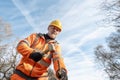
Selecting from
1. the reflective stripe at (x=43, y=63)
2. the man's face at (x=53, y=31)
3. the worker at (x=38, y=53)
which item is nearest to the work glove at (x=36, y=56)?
the worker at (x=38, y=53)

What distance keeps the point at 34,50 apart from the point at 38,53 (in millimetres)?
120

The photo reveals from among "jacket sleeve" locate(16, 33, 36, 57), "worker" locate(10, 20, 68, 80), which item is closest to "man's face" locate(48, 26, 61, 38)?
"worker" locate(10, 20, 68, 80)

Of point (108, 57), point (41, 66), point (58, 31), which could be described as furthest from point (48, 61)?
point (108, 57)

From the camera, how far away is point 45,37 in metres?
7.12

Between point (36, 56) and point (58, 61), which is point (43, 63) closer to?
point (36, 56)

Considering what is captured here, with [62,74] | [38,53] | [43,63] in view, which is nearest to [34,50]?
[38,53]

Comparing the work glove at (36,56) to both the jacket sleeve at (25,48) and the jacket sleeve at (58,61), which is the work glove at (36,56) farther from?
the jacket sleeve at (58,61)

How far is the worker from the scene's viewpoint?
6.58m

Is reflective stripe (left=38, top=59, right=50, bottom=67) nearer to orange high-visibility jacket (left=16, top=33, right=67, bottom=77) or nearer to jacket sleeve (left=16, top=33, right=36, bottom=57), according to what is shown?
orange high-visibility jacket (left=16, top=33, right=67, bottom=77)

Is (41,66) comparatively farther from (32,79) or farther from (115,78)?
(115,78)

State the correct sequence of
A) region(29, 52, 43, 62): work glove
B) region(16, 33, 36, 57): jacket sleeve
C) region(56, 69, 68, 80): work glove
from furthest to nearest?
region(16, 33, 36, 57): jacket sleeve
region(29, 52, 43, 62): work glove
region(56, 69, 68, 80): work glove

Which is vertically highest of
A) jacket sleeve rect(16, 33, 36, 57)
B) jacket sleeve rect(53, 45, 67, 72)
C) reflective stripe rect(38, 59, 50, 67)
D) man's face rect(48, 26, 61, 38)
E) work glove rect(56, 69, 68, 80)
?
man's face rect(48, 26, 61, 38)

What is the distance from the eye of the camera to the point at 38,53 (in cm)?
654

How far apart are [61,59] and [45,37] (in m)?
0.97
